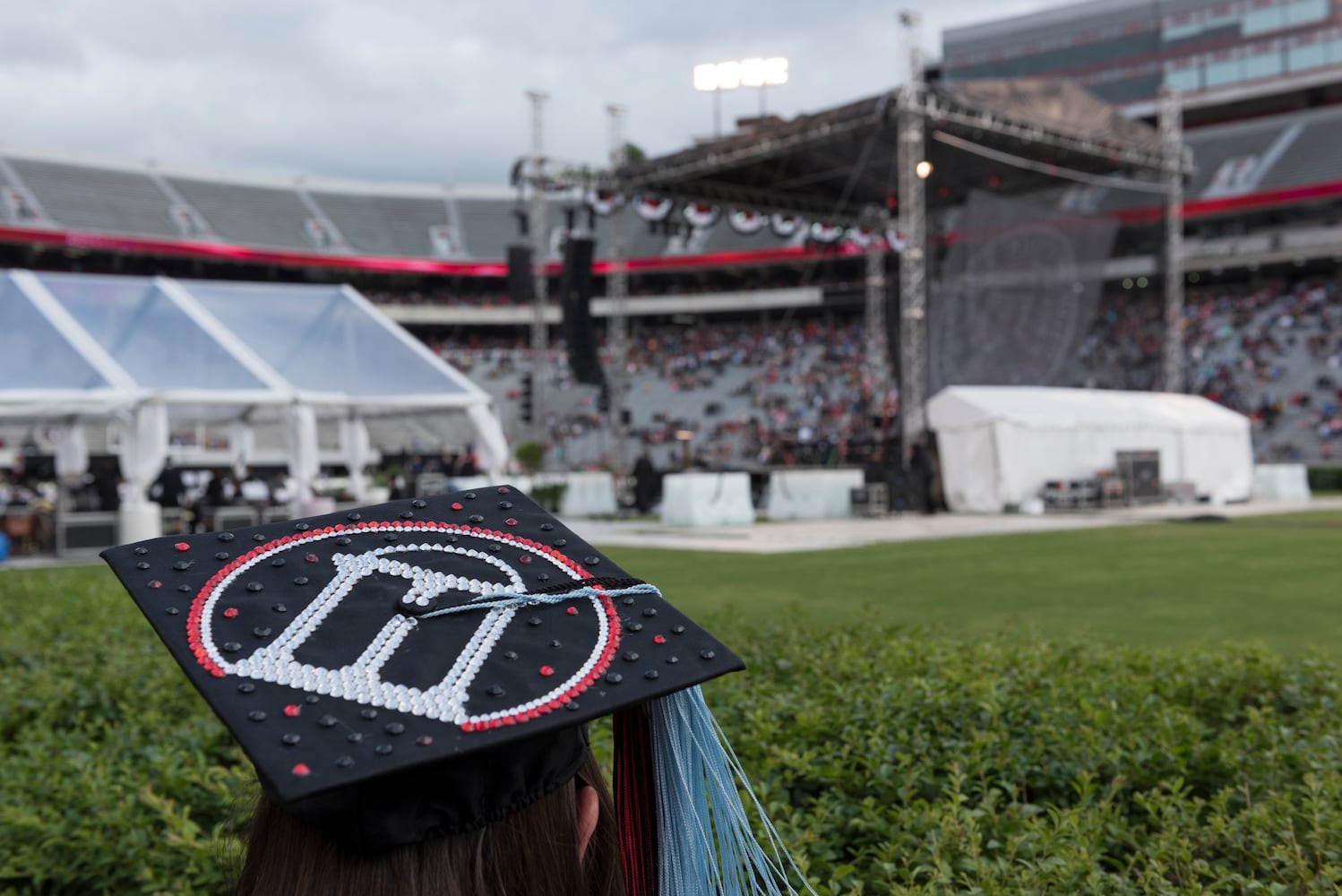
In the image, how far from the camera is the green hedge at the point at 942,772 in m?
2.25

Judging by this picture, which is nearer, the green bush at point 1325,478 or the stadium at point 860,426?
the stadium at point 860,426

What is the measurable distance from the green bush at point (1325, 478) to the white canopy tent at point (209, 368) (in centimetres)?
2526

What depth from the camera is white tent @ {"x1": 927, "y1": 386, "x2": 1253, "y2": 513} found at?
21.8 meters

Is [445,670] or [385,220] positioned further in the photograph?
[385,220]

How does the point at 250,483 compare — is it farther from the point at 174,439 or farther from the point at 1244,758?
the point at 1244,758

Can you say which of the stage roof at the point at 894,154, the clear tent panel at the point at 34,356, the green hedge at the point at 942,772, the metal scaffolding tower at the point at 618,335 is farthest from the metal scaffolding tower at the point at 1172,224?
the green hedge at the point at 942,772

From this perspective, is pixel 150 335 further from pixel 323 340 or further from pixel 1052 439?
pixel 1052 439

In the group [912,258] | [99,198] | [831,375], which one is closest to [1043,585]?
[912,258]

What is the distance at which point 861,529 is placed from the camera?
18.3 metres

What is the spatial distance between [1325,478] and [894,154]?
17757 mm

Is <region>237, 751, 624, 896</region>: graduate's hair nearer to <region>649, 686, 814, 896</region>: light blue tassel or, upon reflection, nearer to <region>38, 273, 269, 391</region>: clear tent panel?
<region>649, 686, 814, 896</region>: light blue tassel

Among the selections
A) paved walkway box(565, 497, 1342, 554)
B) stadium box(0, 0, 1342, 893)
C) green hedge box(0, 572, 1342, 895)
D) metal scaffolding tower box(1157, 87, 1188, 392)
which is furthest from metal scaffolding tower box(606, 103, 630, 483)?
green hedge box(0, 572, 1342, 895)

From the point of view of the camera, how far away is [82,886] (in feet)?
9.70

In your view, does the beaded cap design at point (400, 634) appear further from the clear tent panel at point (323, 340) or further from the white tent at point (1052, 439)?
the white tent at point (1052, 439)
